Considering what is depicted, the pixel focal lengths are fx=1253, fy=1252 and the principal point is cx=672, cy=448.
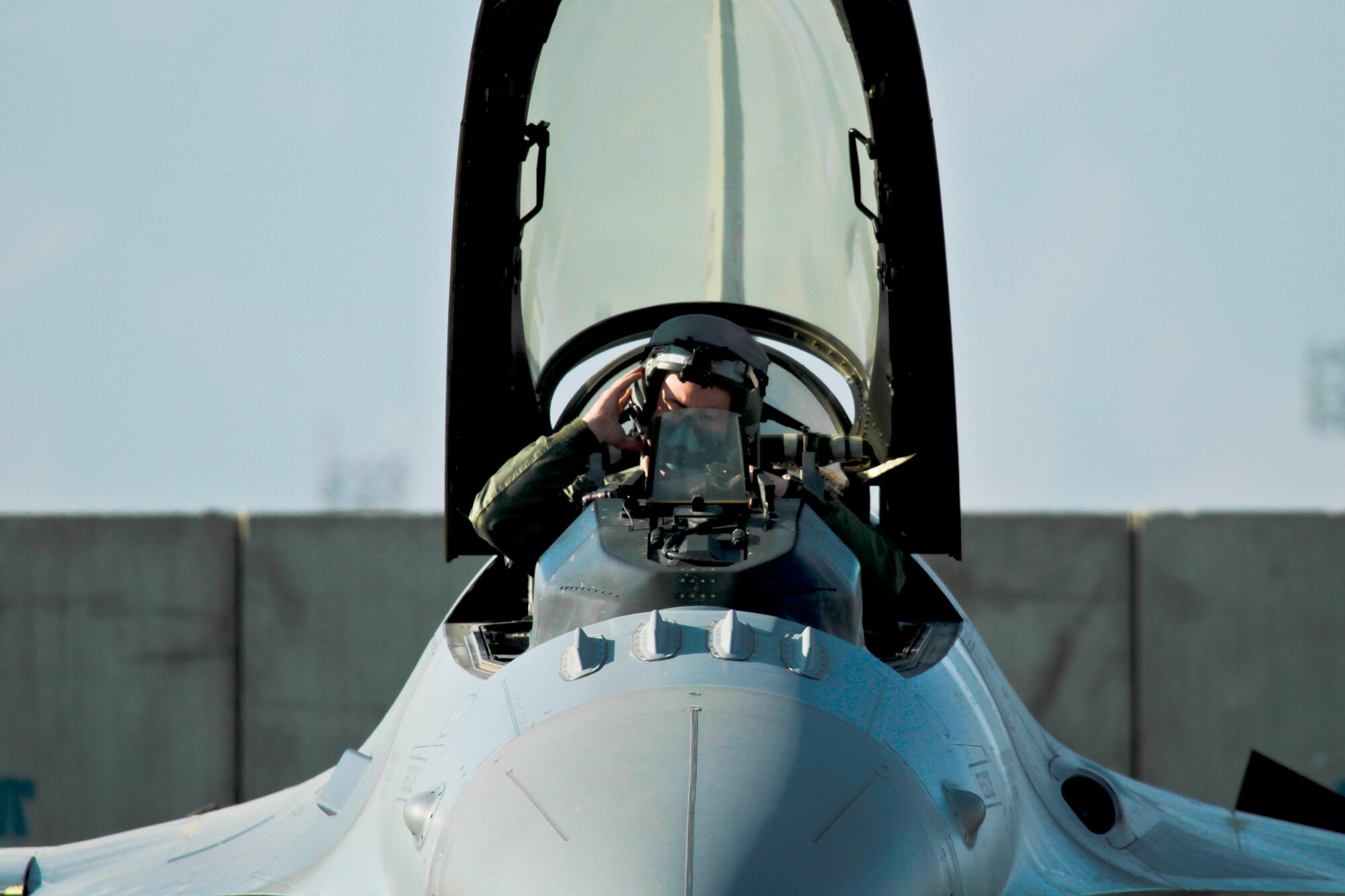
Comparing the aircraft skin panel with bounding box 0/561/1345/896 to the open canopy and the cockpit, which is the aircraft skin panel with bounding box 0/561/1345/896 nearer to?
the cockpit

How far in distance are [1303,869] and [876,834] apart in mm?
2239

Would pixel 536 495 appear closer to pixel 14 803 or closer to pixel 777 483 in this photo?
pixel 777 483

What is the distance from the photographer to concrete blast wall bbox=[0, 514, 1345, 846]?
8680 millimetres

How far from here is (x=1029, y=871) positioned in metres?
2.81

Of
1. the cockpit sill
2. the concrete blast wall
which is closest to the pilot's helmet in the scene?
the cockpit sill

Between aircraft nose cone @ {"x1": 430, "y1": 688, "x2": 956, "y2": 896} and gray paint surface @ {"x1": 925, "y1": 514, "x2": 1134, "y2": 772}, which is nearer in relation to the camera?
aircraft nose cone @ {"x1": 430, "y1": 688, "x2": 956, "y2": 896}

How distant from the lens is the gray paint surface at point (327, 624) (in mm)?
8828

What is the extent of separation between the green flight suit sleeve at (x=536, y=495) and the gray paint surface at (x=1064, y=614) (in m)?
5.60

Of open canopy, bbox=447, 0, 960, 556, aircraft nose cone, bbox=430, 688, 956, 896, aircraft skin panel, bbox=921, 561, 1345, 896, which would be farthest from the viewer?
open canopy, bbox=447, 0, 960, 556

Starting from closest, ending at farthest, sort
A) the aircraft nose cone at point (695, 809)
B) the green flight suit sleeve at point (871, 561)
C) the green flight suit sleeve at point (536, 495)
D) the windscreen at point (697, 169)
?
the aircraft nose cone at point (695, 809) → the green flight suit sleeve at point (871, 561) → the green flight suit sleeve at point (536, 495) → the windscreen at point (697, 169)

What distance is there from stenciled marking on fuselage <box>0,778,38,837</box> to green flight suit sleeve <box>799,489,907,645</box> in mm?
7358

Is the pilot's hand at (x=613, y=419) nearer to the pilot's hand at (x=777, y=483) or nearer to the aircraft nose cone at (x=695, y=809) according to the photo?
the pilot's hand at (x=777, y=483)

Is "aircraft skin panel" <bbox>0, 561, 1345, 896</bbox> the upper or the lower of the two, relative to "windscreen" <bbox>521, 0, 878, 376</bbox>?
lower

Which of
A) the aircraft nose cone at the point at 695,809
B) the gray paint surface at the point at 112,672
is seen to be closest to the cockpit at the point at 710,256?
the aircraft nose cone at the point at 695,809
